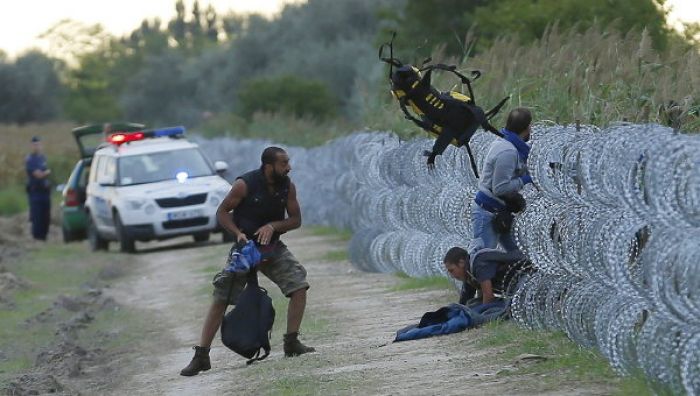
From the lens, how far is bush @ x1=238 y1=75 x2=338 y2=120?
59094 mm

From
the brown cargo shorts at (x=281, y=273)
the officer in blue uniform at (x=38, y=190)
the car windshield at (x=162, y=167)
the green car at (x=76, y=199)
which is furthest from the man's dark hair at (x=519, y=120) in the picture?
the officer in blue uniform at (x=38, y=190)

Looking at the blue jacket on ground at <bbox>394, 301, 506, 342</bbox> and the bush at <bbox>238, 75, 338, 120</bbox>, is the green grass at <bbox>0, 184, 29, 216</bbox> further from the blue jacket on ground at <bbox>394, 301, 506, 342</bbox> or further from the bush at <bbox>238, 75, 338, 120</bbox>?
the blue jacket on ground at <bbox>394, 301, 506, 342</bbox>

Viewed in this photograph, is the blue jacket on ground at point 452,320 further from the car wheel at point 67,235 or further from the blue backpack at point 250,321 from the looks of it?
the car wheel at point 67,235

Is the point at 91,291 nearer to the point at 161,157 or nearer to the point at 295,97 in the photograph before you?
the point at 161,157

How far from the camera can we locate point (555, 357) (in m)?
10.8

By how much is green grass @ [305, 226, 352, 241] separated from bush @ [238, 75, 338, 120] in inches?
1096

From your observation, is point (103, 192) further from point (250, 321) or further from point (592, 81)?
point (250, 321)

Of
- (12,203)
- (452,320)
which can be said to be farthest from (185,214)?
(12,203)

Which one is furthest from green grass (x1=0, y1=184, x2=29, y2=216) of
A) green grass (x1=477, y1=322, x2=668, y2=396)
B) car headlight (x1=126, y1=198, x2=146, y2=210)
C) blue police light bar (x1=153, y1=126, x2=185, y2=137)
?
green grass (x1=477, y1=322, x2=668, y2=396)

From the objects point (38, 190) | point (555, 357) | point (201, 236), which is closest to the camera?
point (555, 357)

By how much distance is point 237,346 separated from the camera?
12.4 metres

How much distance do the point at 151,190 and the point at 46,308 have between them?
7.37m

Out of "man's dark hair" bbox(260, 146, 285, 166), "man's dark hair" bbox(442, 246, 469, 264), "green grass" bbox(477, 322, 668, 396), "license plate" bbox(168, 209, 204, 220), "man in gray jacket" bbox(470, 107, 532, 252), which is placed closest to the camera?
"green grass" bbox(477, 322, 668, 396)

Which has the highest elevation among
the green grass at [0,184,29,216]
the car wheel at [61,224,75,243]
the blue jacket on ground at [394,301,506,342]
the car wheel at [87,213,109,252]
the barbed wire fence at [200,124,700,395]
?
the barbed wire fence at [200,124,700,395]
